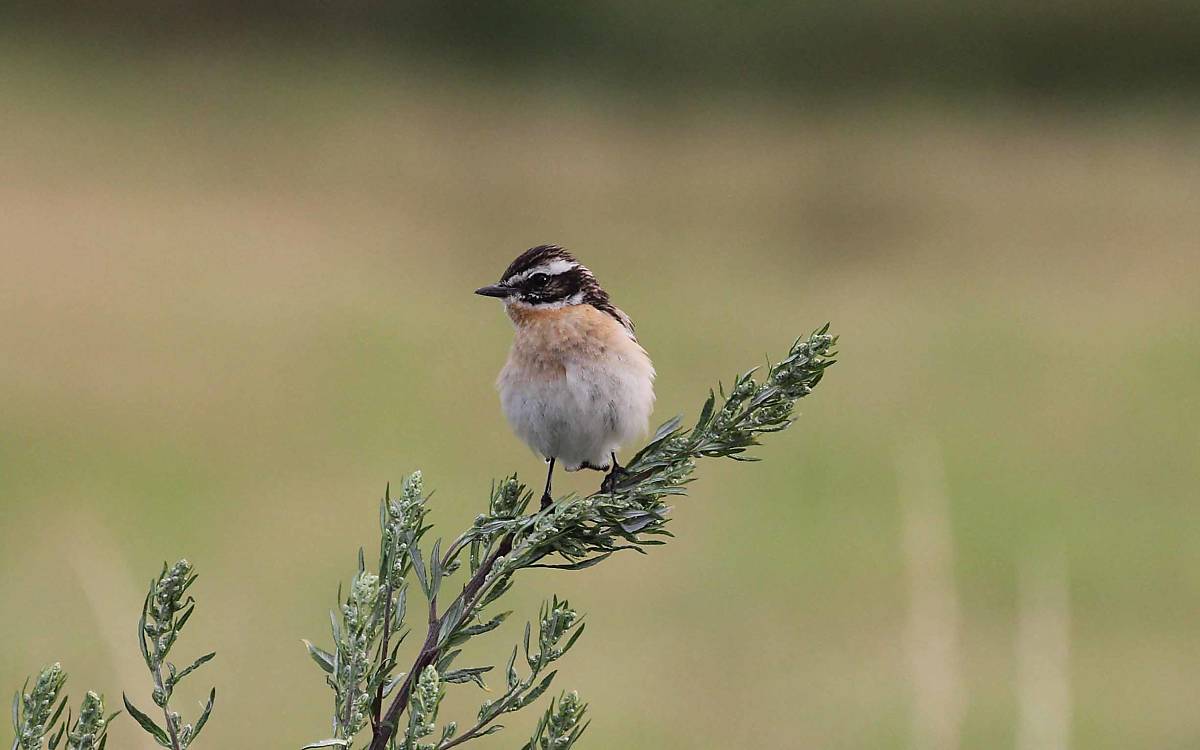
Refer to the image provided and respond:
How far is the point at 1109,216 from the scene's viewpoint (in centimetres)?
1255

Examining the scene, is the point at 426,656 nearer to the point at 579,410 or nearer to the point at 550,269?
the point at 579,410

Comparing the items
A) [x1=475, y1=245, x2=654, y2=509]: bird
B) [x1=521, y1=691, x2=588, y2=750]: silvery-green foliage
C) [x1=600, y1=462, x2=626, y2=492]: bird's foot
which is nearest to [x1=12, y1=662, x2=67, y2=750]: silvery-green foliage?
[x1=521, y1=691, x2=588, y2=750]: silvery-green foliage

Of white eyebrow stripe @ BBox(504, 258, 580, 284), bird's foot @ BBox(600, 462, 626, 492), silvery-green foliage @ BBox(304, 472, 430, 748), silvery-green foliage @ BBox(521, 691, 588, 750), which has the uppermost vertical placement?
white eyebrow stripe @ BBox(504, 258, 580, 284)

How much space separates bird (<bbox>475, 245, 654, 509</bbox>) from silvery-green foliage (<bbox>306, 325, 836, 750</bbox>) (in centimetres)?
96

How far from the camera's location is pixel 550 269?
231 centimetres

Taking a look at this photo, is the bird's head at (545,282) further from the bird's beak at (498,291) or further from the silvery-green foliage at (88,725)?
the silvery-green foliage at (88,725)

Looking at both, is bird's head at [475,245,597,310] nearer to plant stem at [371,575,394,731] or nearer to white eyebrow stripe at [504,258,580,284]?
white eyebrow stripe at [504,258,580,284]

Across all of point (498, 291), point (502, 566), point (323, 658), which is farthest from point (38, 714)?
point (498, 291)

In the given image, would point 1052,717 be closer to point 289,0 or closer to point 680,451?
point 680,451

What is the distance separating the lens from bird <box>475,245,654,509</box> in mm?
2176

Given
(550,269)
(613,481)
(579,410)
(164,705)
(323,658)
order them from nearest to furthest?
(164,705), (323,658), (613,481), (579,410), (550,269)

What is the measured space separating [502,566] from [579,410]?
1.19 meters

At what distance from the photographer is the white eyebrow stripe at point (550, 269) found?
90.4 inches

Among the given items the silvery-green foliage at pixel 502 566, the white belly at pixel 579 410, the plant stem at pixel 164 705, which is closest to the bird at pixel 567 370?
the white belly at pixel 579 410
